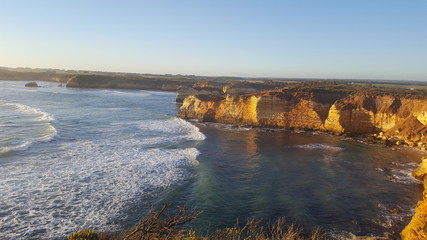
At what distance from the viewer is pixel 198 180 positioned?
59.1 ft

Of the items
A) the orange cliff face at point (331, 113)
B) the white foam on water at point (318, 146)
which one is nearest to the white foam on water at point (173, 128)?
the orange cliff face at point (331, 113)

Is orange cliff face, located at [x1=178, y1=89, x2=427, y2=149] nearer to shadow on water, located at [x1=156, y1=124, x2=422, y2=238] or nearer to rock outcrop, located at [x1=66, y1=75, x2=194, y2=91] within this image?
shadow on water, located at [x1=156, y1=124, x2=422, y2=238]

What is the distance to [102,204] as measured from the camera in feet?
46.9

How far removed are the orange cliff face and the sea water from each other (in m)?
3.97

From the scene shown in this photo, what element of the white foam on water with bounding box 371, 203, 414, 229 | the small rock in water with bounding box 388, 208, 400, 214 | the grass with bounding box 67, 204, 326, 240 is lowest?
the white foam on water with bounding box 371, 203, 414, 229

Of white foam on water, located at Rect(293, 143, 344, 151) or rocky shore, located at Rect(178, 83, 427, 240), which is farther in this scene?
rocky shore, located at Rect(178, 83, 427, 240)

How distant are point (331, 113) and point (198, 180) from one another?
21996 millimetres

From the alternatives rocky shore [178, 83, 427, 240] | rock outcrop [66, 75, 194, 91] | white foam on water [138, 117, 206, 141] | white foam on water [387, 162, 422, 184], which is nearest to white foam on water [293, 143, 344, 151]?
white foam on water [387, 162, 422, 184]

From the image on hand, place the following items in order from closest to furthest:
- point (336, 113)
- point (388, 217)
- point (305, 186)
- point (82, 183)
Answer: point (388, 217)
point (82, 183)
point (305, 186)
point (336, 113)

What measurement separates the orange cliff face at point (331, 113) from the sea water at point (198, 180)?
156 inches

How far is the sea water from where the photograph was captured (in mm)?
13133

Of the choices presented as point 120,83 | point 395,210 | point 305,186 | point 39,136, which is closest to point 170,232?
point 395,210

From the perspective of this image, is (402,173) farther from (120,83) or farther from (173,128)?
(120,83)

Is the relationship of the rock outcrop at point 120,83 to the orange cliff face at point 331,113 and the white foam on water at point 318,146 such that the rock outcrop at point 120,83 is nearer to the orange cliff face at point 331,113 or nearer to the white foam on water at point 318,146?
the orange cliff face at point 331,113
